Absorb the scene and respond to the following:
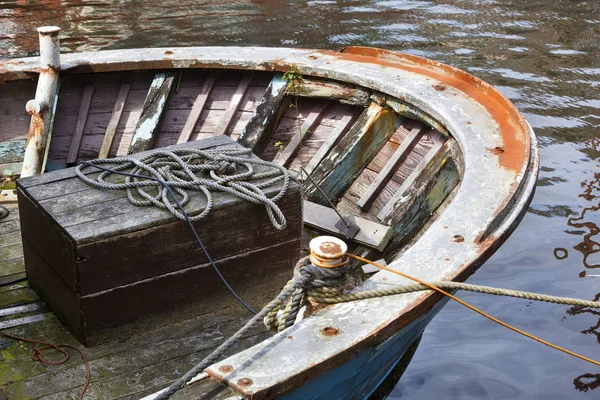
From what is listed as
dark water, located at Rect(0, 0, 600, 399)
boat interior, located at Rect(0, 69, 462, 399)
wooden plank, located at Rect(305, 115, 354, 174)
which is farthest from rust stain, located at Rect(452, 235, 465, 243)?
wooden plank, located at Rect(305, 115, 354, 174)

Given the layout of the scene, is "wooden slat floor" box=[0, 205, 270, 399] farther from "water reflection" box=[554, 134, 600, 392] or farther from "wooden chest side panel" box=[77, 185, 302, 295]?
"water reflection" box=[554, 134, 600, 392]

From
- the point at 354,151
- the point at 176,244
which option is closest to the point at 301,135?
the point at 354,151

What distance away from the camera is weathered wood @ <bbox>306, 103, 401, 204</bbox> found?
183 inches

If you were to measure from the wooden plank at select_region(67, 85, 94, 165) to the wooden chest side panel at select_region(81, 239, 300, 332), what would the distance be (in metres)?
1.94

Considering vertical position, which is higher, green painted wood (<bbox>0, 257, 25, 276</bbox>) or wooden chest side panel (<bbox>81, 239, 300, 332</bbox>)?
wooden chest side panel (<bbox>81, 239, 300, 332</bbox>)

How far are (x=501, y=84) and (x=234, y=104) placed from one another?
178 inches

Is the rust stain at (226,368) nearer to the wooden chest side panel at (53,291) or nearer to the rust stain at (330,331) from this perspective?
the rust stain at (330,331)

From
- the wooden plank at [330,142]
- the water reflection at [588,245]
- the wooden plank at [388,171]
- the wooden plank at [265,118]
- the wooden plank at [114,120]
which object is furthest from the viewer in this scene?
the wooden plank at [114,120]

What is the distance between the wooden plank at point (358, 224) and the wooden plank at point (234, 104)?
83 centimetres

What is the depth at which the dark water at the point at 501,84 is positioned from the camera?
14.4 ft

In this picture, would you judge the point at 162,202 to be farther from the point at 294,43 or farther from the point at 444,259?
the point at 294,43

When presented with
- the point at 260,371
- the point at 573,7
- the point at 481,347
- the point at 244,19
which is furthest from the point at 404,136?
the point at 573,7

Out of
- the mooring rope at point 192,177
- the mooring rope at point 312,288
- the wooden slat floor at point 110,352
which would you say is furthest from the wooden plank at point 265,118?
the mooring rope at point 312,288

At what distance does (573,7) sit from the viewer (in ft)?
39.1
